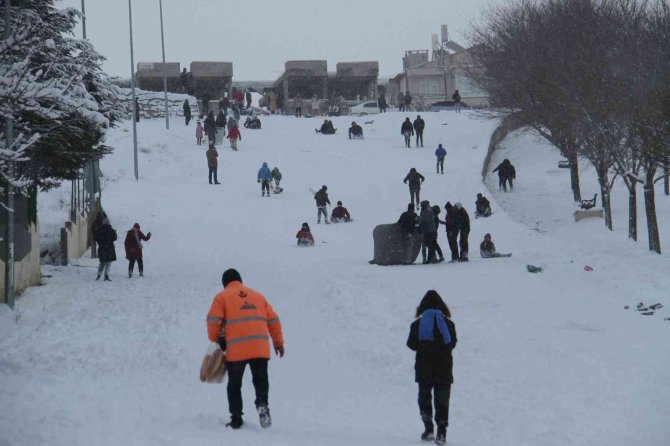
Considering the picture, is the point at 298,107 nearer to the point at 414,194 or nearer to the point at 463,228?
the point at 414,194

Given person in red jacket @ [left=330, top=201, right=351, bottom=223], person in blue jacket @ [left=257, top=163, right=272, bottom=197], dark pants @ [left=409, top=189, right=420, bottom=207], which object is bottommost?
person in red jacket @ [left=330, top=201, right=351, bottom=223]

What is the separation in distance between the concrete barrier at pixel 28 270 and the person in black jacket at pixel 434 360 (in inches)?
378

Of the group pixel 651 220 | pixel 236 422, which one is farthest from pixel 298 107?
pixel 236 422

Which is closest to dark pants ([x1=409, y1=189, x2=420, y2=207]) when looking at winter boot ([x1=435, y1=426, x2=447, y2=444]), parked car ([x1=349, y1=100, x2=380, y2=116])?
winter boot ([x1=435, y1=426, x2=447, y2=444])

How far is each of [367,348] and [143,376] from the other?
307cm

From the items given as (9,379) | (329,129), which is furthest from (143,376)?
(329,129)

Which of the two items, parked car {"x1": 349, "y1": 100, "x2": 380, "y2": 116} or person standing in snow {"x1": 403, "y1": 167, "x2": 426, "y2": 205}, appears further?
parked car {"x1": 349, "y1": 100, "x2": 380, "y2": 116}

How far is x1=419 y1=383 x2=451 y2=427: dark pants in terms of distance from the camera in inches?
357

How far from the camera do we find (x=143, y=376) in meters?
12.2

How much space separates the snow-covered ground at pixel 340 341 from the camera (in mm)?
9797

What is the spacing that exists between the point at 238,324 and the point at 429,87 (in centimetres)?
7181

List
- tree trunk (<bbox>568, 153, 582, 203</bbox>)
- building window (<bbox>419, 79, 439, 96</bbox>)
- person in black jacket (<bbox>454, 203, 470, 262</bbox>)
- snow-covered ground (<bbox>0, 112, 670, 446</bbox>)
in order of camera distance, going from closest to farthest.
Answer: snow-covered ground (<bbox>0, 112, 670, 446</bbox>) → person in black jacket (<bbox>454, 203, 470, 262</bbox>) → tree trunk (<bbox>568, 153, 582, 203</bbox>) → building window (<bbox>419, 79, 439, 96</bbox>)

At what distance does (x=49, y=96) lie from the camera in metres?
13.9

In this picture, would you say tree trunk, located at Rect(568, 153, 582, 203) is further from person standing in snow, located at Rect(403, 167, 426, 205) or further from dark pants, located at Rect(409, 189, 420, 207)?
person standing in snow, located at Rect(403, 167, 426, 205)
